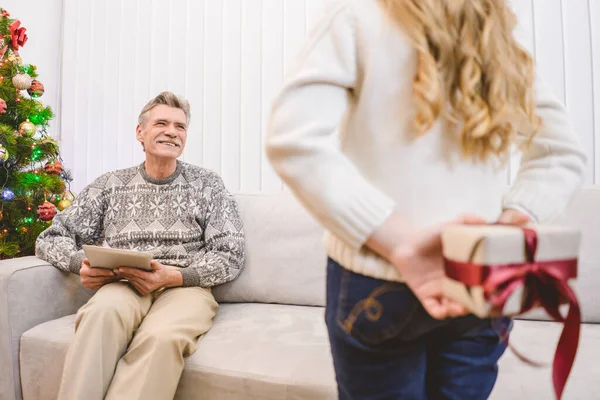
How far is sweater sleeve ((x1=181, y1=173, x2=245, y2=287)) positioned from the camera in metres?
1.54

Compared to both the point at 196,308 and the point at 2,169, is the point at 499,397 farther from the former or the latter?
the point at 2,169

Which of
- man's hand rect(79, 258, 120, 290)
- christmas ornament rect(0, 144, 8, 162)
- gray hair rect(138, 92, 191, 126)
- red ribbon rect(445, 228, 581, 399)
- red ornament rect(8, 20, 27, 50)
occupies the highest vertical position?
red ornament rect(8, 20, 27, 50)

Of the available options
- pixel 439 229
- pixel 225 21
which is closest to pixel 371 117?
pixel 439 229

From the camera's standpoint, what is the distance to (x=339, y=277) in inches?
19.8

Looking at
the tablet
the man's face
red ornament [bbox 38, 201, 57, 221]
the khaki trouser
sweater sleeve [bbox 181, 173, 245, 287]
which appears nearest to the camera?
the khaki trouser

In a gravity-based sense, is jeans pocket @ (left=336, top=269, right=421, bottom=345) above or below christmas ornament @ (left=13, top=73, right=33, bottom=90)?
below

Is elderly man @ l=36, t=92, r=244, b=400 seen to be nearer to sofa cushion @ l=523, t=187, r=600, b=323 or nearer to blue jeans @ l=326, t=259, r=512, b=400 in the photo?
blue jeans @ l=326, t=259, r=512, b=400

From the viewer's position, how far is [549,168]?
1.83 ft

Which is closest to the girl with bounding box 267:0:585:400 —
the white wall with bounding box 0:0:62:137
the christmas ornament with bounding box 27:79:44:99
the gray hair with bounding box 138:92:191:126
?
the gray hair with bounding box 138:92:191:126

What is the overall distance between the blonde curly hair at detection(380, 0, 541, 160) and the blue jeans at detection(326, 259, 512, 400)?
198 millimetres

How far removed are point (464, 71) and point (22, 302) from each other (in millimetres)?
1621

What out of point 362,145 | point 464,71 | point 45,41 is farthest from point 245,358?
point 45,41

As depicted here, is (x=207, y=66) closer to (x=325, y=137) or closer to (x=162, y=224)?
(x=162, y=224)

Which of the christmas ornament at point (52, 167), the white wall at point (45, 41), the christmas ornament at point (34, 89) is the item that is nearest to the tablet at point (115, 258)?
the christmas ornament at point (52, 167)
